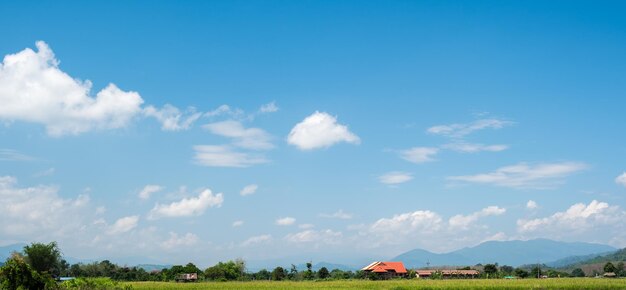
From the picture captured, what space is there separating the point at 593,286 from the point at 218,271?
172 feet

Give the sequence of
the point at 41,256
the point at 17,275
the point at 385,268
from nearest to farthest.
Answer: the point at 17,275 → the point at 41,256 → the point at 385,268

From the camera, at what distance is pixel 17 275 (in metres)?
25.1

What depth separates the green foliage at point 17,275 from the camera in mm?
24984

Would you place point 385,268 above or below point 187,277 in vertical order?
below

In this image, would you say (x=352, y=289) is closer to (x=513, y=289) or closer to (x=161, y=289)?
(x=513, y=289)

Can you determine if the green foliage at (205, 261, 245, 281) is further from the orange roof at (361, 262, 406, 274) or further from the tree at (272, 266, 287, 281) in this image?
the orange roof at (361, 262, 406, 274)

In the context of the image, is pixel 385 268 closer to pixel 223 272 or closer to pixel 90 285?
pixel 223 272

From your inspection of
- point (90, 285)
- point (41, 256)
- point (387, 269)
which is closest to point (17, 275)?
point (90, 285)

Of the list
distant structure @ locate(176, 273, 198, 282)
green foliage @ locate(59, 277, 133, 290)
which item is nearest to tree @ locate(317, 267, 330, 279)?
distant structure @ locate(176, 273, 198, 282)

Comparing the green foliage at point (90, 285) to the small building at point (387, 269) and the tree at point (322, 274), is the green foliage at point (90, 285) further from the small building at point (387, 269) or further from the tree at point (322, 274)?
the small building at point (387, 269)

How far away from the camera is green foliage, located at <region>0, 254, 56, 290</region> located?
25.0 meters

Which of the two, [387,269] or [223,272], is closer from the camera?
[223,272]

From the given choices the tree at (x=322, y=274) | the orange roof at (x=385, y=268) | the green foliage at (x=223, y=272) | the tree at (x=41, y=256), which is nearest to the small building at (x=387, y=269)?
the orange roof at (x=385, y=268)

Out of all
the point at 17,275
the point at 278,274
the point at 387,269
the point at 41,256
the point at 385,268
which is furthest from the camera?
the point at 385,268
